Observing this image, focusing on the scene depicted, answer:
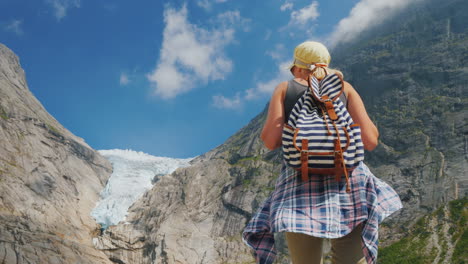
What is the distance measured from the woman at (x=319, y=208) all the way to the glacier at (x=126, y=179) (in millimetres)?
92731

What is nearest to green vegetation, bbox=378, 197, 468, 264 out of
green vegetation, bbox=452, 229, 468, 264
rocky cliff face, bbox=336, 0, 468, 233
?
green vegetation, bbox=452, 229, 468, 264

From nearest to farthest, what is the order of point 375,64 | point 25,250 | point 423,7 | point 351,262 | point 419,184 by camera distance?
point 351,262 < point 25,250 < point 419,184 < point 375,64 < point 423,7

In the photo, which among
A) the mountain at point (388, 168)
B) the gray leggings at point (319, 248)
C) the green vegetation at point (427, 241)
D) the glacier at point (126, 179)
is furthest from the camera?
the glacier at point (126, 179)

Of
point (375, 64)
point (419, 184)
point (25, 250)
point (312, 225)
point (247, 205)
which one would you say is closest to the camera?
point (312, 225)

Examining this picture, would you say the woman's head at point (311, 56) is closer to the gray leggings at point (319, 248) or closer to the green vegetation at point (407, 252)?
the gray leggings at point (319, 248)

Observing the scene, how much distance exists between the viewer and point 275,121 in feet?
11.2

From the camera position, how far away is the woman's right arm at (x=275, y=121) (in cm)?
337

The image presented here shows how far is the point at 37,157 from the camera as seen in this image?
87625 mm

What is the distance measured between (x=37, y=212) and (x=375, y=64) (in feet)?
282

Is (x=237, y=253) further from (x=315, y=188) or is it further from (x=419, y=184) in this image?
(x=315, y=188)

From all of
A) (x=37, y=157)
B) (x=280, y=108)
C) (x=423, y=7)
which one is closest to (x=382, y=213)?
(x=280, y=108)

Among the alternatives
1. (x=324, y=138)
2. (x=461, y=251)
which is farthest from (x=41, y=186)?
(x=324, y=138)

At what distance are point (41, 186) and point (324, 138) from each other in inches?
3562

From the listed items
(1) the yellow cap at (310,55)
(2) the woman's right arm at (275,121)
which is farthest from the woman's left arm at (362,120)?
(2) the woman's right arm at (275,121)
